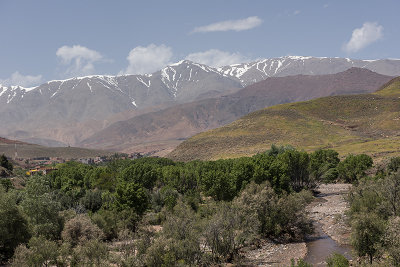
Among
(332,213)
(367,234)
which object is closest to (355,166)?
(332,213)

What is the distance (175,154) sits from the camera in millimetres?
182000

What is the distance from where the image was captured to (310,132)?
547 ft

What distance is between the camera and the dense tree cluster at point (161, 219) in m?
32.6

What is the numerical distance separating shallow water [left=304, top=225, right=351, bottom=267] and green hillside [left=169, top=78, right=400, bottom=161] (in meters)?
84.9

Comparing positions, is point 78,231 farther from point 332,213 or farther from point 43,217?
point 332,213

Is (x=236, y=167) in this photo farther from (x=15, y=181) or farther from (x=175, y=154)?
(x=175, y=154)

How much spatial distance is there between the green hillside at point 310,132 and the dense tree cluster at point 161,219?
6515 cm

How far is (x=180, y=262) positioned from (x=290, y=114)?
171572 millimetres

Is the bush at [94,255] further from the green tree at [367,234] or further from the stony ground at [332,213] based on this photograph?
the stony ground at [332,213]

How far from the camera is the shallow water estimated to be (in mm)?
40472

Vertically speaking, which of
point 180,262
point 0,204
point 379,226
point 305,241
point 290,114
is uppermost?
point 290,114

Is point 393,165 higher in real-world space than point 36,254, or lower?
higher

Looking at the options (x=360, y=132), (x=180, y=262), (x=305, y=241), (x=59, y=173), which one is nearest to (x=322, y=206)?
(x=305, y=241)

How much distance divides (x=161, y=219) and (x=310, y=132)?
122 meters
